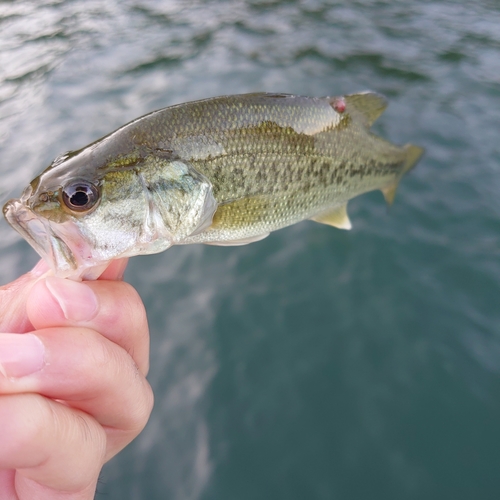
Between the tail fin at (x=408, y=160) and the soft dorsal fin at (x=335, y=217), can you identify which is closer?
the soft dorsal fin at (x=335, y=217)

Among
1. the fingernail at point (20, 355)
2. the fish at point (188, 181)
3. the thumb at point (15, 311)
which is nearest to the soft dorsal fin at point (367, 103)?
the fish at point (188, 181)

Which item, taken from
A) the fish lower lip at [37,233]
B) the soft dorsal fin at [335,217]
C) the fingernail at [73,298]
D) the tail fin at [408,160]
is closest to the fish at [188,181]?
the fish lower lip at [37,233]

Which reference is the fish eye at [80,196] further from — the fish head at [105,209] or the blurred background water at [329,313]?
the blurred background water at [329,313]

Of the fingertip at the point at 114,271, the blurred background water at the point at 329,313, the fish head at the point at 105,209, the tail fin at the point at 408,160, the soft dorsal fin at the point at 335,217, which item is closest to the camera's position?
the fish head at the point at 105,209

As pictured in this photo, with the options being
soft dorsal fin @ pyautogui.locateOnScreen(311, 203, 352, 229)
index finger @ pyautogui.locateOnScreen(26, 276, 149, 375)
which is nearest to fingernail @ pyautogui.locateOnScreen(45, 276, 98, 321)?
index finger @ pyautogui.locateOnScreen(26, 276, 149, 375)

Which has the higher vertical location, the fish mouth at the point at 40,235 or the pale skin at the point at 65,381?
the fish mouth at the point at 40,235

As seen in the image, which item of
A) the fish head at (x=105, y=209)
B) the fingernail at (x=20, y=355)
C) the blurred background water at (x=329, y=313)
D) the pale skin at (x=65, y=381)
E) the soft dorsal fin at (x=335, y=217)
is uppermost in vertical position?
the fish head at (x=105, y=209)

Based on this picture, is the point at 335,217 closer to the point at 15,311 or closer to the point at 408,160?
the point at 408,160

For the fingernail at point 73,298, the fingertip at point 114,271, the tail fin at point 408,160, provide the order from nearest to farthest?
the fingernail at point 73,298
the fingertip at point 114,271
the tail fin at point 408,160
